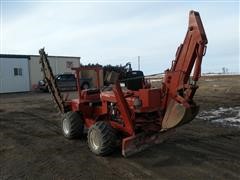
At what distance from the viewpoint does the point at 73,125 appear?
9.57 metres

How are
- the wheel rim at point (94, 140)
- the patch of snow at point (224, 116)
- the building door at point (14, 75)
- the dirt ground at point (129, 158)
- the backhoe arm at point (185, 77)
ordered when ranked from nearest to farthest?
the dirt ground at point (129, 158)
the backhoe arm at point (185, 77)
the wheel rim at point (94, 140)
the patch of snow at point (224, 116)
the building door at point (14, 75)

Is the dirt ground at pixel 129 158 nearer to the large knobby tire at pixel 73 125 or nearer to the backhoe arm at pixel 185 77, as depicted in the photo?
the large knobby tire at pixel 73 125

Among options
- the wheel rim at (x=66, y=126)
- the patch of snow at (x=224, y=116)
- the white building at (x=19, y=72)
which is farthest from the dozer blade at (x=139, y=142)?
the white building at (x=19, y=72)

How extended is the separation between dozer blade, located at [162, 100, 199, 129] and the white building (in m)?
28.3

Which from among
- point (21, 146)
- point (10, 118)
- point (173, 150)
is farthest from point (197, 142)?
point (10, 118)

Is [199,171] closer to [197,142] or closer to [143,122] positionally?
[143,122]

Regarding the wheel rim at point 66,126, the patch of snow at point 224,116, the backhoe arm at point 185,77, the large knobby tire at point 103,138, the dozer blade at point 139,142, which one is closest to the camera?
the backhoe arm at point 185,77

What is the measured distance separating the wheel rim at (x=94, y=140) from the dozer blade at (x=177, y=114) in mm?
1548

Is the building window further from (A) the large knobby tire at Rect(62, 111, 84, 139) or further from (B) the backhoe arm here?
(B) the backhoe arm

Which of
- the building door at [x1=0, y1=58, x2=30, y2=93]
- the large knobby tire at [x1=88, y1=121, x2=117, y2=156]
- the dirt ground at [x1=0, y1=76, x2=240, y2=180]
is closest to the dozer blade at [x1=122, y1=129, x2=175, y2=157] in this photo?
the dirt ground at [x1=0, y1=76, x2=240, y2=180]

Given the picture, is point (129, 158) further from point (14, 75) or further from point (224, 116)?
point (14, 75)

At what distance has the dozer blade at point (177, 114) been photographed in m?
7.07

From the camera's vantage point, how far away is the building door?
36.2m

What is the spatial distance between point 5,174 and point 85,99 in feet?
10.6
